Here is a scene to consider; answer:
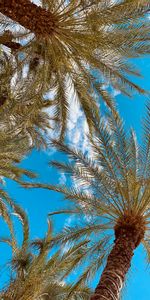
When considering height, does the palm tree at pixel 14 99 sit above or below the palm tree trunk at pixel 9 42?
below

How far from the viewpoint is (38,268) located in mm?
10711

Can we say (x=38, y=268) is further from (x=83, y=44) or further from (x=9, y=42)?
(x=9, y=42)

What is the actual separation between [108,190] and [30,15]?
14.3 feet

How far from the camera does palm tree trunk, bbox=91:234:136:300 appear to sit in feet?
23.6

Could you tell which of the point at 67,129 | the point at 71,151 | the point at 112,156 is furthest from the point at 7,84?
the point at 112,156

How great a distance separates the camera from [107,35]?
934 cm

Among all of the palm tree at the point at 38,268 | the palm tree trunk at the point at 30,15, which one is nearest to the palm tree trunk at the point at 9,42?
the palm tree trunk at the point at 30,15

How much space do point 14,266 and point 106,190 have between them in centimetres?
398

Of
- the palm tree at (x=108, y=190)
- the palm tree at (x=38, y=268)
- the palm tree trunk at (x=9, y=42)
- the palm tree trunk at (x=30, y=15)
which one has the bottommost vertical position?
the palm tree at (x=38, y=268)

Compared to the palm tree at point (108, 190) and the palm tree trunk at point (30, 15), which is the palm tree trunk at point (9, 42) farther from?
the palm tree at point (108, 190)

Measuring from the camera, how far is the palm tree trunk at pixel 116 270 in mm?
7188

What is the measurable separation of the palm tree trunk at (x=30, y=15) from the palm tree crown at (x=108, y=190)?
8.72 feet

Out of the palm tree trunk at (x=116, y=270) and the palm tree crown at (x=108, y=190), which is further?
the palm tree crown at (x=108, y=190)

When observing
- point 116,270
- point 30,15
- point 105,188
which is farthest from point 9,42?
point 116,270
